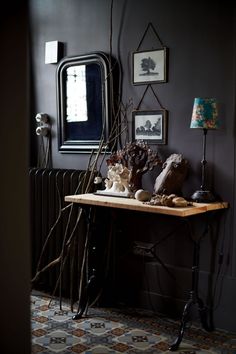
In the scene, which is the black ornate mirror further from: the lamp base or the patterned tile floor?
the patterned tile floor

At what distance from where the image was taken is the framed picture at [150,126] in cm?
322

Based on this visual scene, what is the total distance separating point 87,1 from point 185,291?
2396 millimetres

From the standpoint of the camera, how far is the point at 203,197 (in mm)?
2861

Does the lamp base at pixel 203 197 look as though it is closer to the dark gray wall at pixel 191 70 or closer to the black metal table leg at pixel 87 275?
the dark gray wall at pixel 191 70

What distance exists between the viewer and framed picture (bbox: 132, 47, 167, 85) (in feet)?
10.5

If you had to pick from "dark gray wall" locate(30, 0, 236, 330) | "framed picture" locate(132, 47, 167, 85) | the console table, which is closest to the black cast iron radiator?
the console table

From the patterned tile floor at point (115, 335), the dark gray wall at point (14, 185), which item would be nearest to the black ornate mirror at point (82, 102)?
the patterned tile floor at point (115, 335)

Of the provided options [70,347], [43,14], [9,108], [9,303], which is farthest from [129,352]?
[43,14]

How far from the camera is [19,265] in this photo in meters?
0.97

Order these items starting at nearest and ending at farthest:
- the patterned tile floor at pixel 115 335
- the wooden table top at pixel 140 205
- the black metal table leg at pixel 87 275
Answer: the wooden table top at pixel 140 205, the patterned tile floor at pixel 115 335, the black metal table leg at pixel 87 275

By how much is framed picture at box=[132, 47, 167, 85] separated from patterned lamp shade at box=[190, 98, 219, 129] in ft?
1.66

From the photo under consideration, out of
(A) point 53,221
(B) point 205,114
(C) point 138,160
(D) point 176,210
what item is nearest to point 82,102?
(C) point 138,160

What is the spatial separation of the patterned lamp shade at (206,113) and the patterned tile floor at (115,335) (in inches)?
53.3

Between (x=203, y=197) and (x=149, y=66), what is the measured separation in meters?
1.07
